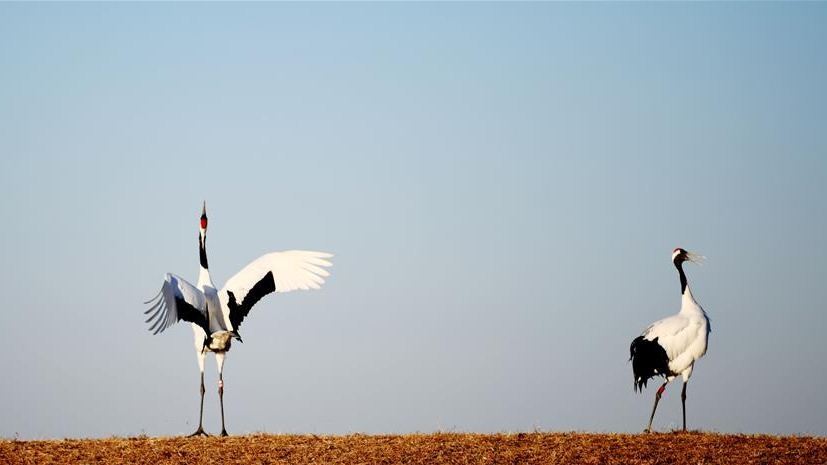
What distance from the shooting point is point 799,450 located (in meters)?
16.6

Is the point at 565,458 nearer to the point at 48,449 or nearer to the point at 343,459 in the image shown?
the point at 343,459

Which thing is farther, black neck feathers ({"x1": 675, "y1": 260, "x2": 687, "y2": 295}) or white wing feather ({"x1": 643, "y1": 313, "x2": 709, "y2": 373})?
black neck feathers ({"x1": 675, "y1": 260, "x2": 687, "y2": 295})

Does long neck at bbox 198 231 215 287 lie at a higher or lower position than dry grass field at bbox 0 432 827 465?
higher

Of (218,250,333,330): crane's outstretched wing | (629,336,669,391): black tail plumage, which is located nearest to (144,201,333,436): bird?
(218,250,333,330): crane's outstretched wing

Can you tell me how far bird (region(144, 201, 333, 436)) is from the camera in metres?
18.2

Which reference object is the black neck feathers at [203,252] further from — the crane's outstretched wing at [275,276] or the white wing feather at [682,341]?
the white wing feather at [682,341]

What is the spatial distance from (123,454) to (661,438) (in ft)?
23.7

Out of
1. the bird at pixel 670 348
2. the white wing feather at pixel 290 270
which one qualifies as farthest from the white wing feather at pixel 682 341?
the white wing feather at pixel 290 270

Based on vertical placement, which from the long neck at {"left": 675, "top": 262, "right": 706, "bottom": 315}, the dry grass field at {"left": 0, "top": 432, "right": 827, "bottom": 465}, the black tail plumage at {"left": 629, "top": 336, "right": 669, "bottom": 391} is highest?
the long neck at {"left": 675, "top": 262, "right": 706, "bottom": 315}

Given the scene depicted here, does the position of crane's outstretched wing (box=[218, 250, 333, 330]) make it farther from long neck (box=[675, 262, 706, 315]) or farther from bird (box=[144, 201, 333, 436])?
long neck (box=[675, 262, 706, 315])

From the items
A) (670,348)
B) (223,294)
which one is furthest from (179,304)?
(670,348)

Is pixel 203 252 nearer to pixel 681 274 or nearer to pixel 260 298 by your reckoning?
pixel 260 298

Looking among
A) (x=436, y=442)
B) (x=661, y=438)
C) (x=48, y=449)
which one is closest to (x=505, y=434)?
(x=436, y=442)

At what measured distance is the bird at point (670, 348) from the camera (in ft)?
63.7
